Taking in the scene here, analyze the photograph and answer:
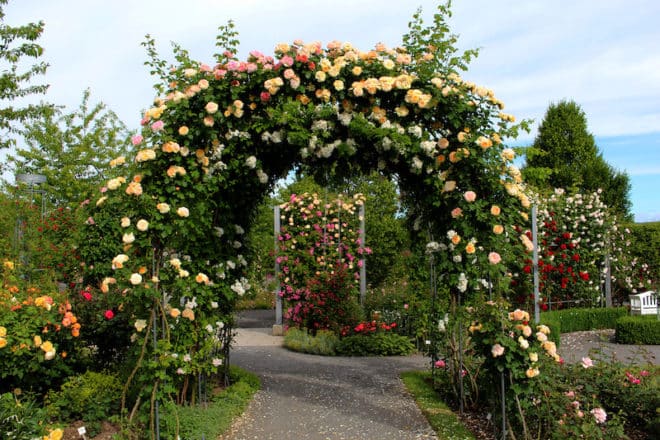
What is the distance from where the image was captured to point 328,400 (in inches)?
208

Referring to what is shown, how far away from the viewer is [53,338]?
4348mm

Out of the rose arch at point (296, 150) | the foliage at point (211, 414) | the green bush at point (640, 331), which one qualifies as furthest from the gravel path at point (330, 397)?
the rose arch at point (296, 150)

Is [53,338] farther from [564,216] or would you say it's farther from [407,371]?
[564,216]

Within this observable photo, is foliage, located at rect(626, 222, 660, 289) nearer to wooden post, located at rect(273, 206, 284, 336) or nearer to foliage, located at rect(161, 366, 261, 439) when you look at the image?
wooden post, located at rect(273, 206, 284, 336)

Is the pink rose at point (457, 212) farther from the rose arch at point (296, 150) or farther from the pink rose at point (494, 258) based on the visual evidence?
the pink rose at point (494, 258)

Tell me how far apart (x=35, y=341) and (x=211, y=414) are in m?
1.47

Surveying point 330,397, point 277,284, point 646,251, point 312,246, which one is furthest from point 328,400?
point 646,251

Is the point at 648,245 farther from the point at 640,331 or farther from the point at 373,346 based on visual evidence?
the point at 373,346

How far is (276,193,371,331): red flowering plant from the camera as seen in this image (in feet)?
29.5

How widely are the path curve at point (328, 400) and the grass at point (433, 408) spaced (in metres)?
0.07

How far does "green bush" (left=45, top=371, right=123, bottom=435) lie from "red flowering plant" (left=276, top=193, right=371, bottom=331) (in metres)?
4.61

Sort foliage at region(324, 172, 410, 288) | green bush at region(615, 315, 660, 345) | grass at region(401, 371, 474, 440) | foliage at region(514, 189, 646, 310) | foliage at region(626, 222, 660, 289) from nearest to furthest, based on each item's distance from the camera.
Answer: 1. grass at region(401, 371, 474, 440)
2. green bush at region(615, 315, 660, 345)
3. foliage at region(514, 189, 646, 310)
4. foliage at region(626, 222, 660, 289)
5. foliage at region(324, 172, 410, 288)

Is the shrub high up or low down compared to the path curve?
up

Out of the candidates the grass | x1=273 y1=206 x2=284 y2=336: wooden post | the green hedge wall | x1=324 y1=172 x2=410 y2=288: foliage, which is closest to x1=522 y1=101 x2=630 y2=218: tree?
the green hedge wall
